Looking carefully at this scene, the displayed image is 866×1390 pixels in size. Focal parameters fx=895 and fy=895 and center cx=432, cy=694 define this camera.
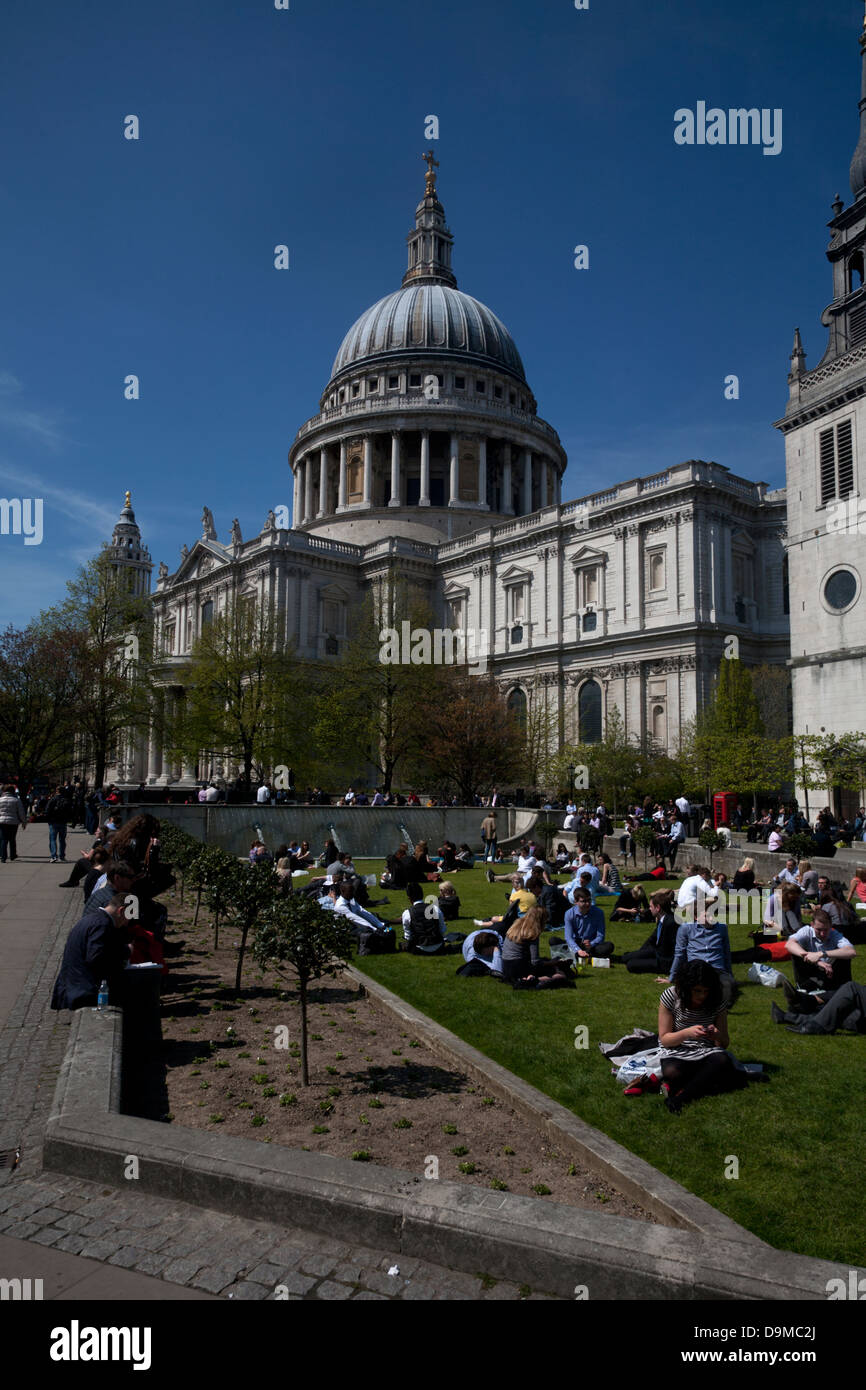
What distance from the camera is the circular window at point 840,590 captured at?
32031mm

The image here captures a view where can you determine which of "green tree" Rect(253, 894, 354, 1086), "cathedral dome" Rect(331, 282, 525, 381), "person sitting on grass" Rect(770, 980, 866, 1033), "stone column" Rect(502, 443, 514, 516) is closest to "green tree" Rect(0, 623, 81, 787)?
"green tree" Rect(253, 894, 354, 1086)

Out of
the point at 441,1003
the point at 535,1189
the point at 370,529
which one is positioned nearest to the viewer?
the point at 535,1189

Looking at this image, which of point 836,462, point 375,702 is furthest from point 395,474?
point 836,462

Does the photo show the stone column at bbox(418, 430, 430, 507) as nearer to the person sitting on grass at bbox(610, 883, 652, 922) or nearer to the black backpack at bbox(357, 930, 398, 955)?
the person sitting on grass at bbox(610, 883, 652, 922)

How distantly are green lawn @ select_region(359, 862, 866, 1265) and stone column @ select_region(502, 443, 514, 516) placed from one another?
69.9 m

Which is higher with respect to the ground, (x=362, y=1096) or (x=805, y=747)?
(x=805, y=747)

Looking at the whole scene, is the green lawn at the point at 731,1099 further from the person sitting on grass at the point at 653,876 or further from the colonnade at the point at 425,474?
the colonnade at the point at 425,474

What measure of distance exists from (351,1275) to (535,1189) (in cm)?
174

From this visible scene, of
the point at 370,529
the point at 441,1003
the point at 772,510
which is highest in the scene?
the point at 370,529

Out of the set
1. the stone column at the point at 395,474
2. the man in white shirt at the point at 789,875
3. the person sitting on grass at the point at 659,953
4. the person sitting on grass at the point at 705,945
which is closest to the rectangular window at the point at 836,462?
the man in white shirt at the point at 789,875

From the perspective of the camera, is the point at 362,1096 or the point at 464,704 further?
the point at 464,704
